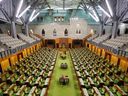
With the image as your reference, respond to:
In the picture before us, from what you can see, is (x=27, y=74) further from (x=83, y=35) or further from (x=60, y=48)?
(x=83, y=35)

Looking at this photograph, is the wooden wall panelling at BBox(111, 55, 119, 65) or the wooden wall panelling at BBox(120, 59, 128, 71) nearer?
the wooden wall panelling at BBox(120, 59, 128, 71)

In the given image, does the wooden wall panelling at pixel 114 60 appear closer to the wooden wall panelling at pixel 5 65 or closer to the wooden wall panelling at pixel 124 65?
the wooden wall panelling at pixel 124 65

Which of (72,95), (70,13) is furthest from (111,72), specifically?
(70,13)

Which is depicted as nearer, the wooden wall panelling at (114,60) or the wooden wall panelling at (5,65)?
the wooden wall panelling at (5,65)

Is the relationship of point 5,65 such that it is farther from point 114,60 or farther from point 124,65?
point 114,60

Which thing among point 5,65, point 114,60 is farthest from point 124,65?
point 5,65

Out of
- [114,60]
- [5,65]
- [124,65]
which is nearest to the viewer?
[124,65]

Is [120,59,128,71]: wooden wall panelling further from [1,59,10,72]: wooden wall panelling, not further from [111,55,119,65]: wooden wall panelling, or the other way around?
[1,59,10,72]: wooden wall panelling

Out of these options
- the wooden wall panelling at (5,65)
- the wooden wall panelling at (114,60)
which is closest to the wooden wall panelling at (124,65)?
the wooden wall panelling at (114,60)

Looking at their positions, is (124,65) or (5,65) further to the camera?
(5,65)

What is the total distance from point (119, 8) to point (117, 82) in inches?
550

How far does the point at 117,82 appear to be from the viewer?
40.9 feet

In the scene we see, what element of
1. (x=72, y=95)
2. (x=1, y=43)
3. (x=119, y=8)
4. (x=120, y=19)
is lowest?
(x=72, y=95)

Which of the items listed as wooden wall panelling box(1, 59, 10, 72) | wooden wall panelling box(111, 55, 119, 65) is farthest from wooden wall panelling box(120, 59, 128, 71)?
wooden wall panelling box(1, 59, 10, 72)
